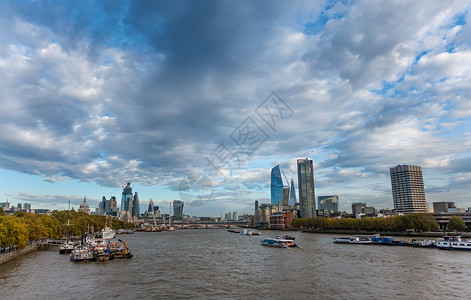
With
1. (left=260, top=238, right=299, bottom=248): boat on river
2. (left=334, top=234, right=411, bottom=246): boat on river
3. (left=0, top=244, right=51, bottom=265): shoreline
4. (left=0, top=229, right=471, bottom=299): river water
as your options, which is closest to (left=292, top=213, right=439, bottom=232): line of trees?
(left=334, top=234, right=411, bottom=246): boat on river

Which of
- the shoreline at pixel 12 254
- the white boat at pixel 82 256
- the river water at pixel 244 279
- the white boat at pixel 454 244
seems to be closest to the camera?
the river water at pixel 244 279

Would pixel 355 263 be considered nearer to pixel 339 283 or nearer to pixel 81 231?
pixel 339 283

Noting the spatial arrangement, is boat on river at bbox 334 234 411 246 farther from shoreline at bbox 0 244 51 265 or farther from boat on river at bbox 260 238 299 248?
shoreline at bbox 0 244 51 265

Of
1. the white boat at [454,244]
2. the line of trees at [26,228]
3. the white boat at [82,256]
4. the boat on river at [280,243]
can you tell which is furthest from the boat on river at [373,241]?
the line of trees at [26,228]

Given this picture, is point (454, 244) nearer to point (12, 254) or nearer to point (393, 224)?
point (393, 224)

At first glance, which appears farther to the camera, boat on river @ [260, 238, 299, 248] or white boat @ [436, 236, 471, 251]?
boat on river @ [260, 238, 299, 248]

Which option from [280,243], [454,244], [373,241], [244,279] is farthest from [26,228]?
[454,244]

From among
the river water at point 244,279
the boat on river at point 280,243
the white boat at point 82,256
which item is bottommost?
the boat on river at point 280,243

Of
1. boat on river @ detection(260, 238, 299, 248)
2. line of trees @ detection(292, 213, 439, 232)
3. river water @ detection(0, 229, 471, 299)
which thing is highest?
line of trees @ detection(292, 213, 439, 232)

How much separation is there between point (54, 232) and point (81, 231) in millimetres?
36527

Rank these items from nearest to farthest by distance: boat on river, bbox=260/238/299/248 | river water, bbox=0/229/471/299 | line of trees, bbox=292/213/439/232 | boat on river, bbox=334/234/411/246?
river water, bbox=0/229/471/299 < boat on river, bbox=260/238/299/248 < boat on river, bbox=334/234/411/246 < line of trees, bbox=292/213/439/232

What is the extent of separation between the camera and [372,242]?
106 m

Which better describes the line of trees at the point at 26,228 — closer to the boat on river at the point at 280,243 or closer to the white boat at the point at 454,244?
the boat on river at the point at 280,243

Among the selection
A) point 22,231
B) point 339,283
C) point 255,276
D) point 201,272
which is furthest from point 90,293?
point 22,231
